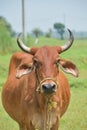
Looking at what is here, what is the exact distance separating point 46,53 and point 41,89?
0.58m

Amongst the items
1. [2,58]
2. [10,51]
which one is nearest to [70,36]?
[2,58]

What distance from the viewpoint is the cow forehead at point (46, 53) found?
269 inches

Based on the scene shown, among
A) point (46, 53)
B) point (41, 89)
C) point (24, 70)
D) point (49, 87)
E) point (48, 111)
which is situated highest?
point (46, 53)

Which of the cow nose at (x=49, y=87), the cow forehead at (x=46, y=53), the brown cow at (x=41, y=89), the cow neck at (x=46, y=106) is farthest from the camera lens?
the cow neck at (x=46, y=106)

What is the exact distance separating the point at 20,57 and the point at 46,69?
2829 millimetres

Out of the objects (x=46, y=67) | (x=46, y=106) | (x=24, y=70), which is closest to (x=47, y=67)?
(x=46, y=67)

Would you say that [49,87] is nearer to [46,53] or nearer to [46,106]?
[46,53]

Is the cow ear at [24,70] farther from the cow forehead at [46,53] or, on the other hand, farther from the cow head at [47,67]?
the cow forehead at [46,53]

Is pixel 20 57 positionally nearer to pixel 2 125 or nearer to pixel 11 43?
pixel 2 125

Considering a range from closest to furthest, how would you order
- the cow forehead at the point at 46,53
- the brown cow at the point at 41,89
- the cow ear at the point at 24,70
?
the brown cow at the point at 41,89, the cow forehead at the point at 46,53, the cow ear at the point at 24,70

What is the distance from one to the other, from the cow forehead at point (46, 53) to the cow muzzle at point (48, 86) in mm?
423

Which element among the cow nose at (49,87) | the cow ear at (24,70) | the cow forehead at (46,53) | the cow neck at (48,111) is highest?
the cow forehead at (46,53)

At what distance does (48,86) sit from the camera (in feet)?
21.0

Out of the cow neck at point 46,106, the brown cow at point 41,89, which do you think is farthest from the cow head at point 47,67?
the cow neck at point 46,106
